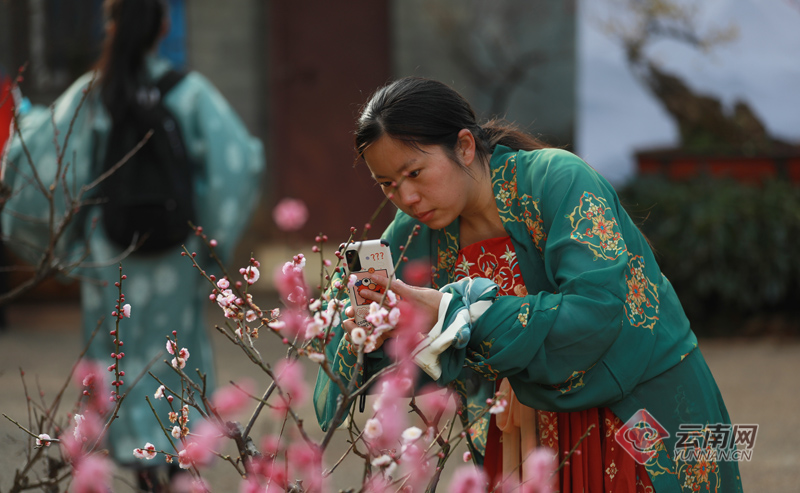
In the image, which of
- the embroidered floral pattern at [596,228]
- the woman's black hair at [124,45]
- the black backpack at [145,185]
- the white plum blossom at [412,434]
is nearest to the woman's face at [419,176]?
the embroidered floral pattern at [596,228]

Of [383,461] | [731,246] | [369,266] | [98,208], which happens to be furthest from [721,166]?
[383,461]

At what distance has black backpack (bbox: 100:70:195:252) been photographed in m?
3.22

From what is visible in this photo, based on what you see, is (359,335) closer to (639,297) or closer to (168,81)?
(639,297)

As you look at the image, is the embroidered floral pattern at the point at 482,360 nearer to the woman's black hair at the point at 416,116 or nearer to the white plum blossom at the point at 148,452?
the woman's black hair at the point at 416,116

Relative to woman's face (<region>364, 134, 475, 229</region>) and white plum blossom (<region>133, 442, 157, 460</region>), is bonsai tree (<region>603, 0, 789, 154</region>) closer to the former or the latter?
woman's face (<region>364, 134, 475, 229</region>)

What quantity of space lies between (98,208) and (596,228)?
2.30 m

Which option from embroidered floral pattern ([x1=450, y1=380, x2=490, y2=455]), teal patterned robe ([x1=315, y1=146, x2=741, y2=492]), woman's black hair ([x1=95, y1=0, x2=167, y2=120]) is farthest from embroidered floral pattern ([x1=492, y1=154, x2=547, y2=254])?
woman's black hair ([x1=95, y1=0, x2=167, y2=120])

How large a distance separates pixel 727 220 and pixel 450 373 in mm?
4826

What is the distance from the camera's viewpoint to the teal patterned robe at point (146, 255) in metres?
3.33

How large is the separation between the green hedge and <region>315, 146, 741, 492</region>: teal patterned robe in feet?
13.5

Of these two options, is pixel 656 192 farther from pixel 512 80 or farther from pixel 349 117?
pixel 349 117

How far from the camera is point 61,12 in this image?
775cm

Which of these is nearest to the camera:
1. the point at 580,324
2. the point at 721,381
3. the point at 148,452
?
the point at 148,452

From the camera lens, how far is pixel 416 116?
1.69m
